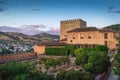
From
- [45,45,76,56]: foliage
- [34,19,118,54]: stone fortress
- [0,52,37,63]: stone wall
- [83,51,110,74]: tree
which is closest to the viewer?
[83,51,110,74]: tree

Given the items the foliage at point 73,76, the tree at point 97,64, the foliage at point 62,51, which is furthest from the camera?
the foliage at point 62,51

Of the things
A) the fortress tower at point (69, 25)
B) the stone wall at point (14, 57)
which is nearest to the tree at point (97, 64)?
the stone wall at point (14, 57)

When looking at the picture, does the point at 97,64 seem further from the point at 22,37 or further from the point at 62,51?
the point at 22,37

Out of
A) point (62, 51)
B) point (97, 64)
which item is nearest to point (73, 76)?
point (97, 64)

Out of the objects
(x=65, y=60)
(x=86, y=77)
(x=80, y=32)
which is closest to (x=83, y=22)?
(x=80, y=32)

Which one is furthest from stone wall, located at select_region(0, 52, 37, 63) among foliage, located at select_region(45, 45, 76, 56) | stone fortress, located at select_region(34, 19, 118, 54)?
stone fortress, located at select_region(34, 19, 118, 54)

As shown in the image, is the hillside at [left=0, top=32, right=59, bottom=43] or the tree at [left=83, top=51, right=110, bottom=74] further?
the hillside at [left=0, top=32, right=59, bottom=43]

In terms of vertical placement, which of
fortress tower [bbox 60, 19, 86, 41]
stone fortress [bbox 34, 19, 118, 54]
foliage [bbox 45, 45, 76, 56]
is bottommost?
foliage [bbox 45, 45, 76, 56]

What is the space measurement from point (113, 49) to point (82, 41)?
6.17 meters

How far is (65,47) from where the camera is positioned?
41125 mm

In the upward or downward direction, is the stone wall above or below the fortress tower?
below

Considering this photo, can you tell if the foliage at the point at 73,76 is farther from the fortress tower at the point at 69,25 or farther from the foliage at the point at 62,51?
the fortress tower at the point at 69,25

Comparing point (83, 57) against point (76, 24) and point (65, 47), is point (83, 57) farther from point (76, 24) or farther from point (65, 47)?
point (76, 24)

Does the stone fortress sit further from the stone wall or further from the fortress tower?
the fortress tower
